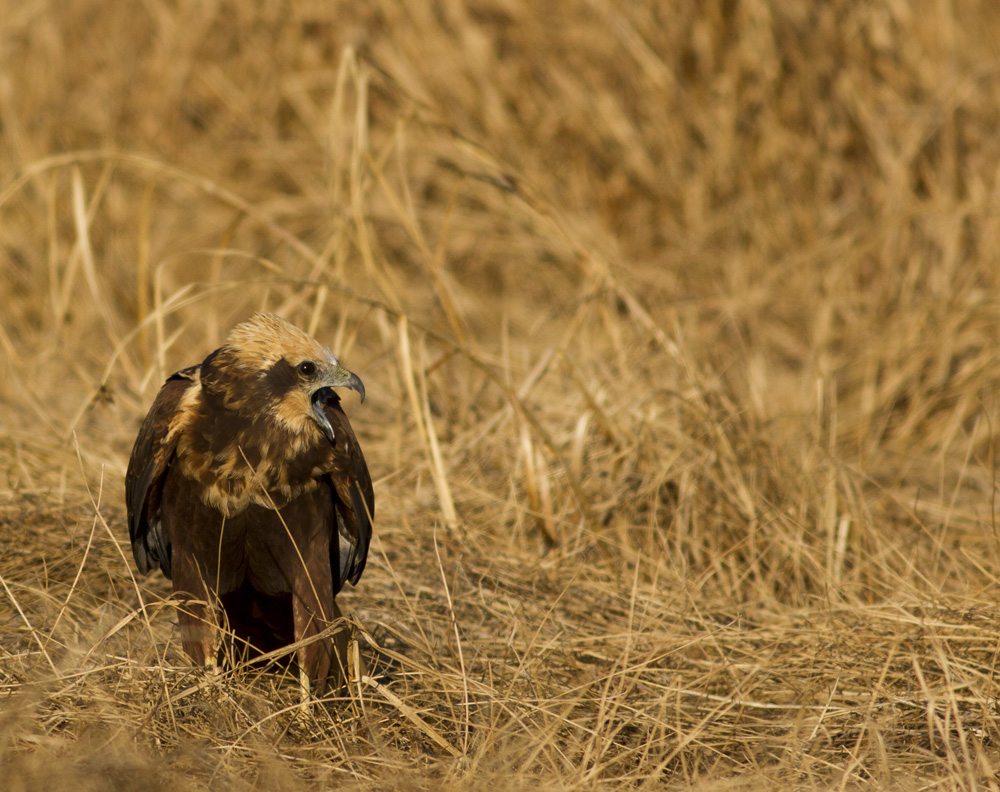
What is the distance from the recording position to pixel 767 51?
562cm

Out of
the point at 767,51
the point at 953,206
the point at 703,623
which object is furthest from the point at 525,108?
the point at 703,623

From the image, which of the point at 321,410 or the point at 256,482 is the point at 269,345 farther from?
the point at 256,482

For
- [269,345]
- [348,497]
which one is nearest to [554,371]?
[348,497]

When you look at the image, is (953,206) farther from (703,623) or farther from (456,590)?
(456,590)

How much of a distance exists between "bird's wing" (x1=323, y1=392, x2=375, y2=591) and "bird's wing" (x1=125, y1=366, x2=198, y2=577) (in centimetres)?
37

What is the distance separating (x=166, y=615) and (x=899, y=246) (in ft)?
13.4

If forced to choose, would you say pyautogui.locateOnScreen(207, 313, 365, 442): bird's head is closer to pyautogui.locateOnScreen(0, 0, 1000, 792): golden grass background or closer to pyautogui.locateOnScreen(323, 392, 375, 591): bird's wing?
pyautogui.locateOnScreen(323, 392, 375, 591): bird's wing

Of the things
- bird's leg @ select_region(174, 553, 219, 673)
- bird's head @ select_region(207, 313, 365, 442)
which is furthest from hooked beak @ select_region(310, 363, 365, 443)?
bird's leg @ select_region(174, 553, 219, 673)

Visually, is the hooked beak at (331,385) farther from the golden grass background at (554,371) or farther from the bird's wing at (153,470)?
the golden grass background at (554,371)

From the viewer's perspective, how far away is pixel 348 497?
8.45 feet

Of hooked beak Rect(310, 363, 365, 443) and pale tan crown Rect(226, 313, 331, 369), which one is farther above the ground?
pale tan crown Rect(226, 313, 331, 369)

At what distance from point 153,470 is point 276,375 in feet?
1.26

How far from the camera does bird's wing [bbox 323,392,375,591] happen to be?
2.55 metres

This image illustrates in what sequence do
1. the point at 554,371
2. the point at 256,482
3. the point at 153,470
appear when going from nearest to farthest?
1. the point at 256,482
2. the point at 153,470
3. the point at 554,371
